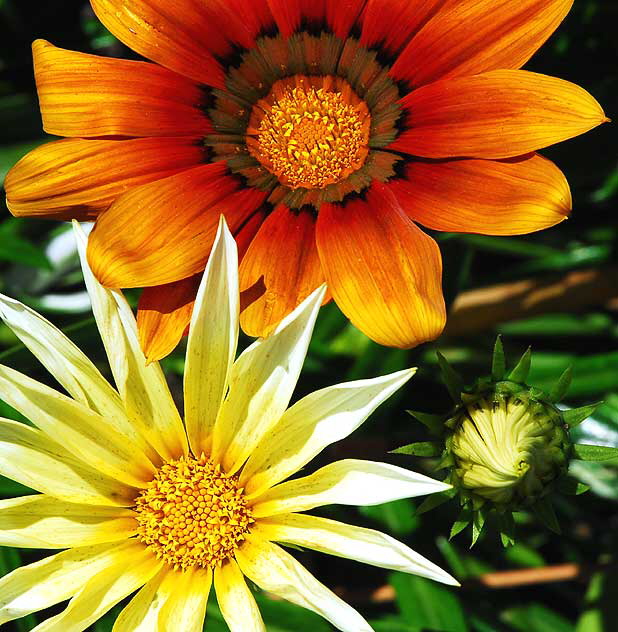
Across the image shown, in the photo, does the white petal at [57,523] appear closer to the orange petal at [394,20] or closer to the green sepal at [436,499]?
the green sepal at [436,499]

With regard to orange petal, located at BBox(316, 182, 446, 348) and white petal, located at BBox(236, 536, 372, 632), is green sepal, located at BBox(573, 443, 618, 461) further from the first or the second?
white petal, located at BBox(236, 536, 372, 632)

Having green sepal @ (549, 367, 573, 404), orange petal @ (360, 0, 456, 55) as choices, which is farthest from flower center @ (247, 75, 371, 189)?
green sepal @ (549, 367, 573, 404)

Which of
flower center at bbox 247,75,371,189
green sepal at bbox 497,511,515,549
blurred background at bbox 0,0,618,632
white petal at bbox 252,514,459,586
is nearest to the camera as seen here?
white petal at bbox 252,514,459,586

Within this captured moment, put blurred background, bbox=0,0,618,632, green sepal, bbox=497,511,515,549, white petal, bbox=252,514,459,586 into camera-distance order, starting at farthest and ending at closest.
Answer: blurred background, bbox=0,0,618,632 → green sepal, bbox=497,511,515,549 → white petal, bbox=252,514,459,586

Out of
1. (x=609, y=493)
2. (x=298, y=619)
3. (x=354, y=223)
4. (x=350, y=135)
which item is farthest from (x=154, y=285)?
(x=609, y=493)

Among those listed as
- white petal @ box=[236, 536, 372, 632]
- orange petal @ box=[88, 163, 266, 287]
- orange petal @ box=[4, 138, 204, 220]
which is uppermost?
orange petal @ box=[4, 138, 204, 220]

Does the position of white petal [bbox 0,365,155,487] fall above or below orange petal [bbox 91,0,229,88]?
below

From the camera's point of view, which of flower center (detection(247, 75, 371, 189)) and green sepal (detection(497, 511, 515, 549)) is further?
flower center (detection(247, 75, 371, 189))

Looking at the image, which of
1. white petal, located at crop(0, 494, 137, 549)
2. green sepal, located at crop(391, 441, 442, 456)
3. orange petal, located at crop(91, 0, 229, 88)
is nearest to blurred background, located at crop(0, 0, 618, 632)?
white petal, located at crop(0, 494, 137, 549)
